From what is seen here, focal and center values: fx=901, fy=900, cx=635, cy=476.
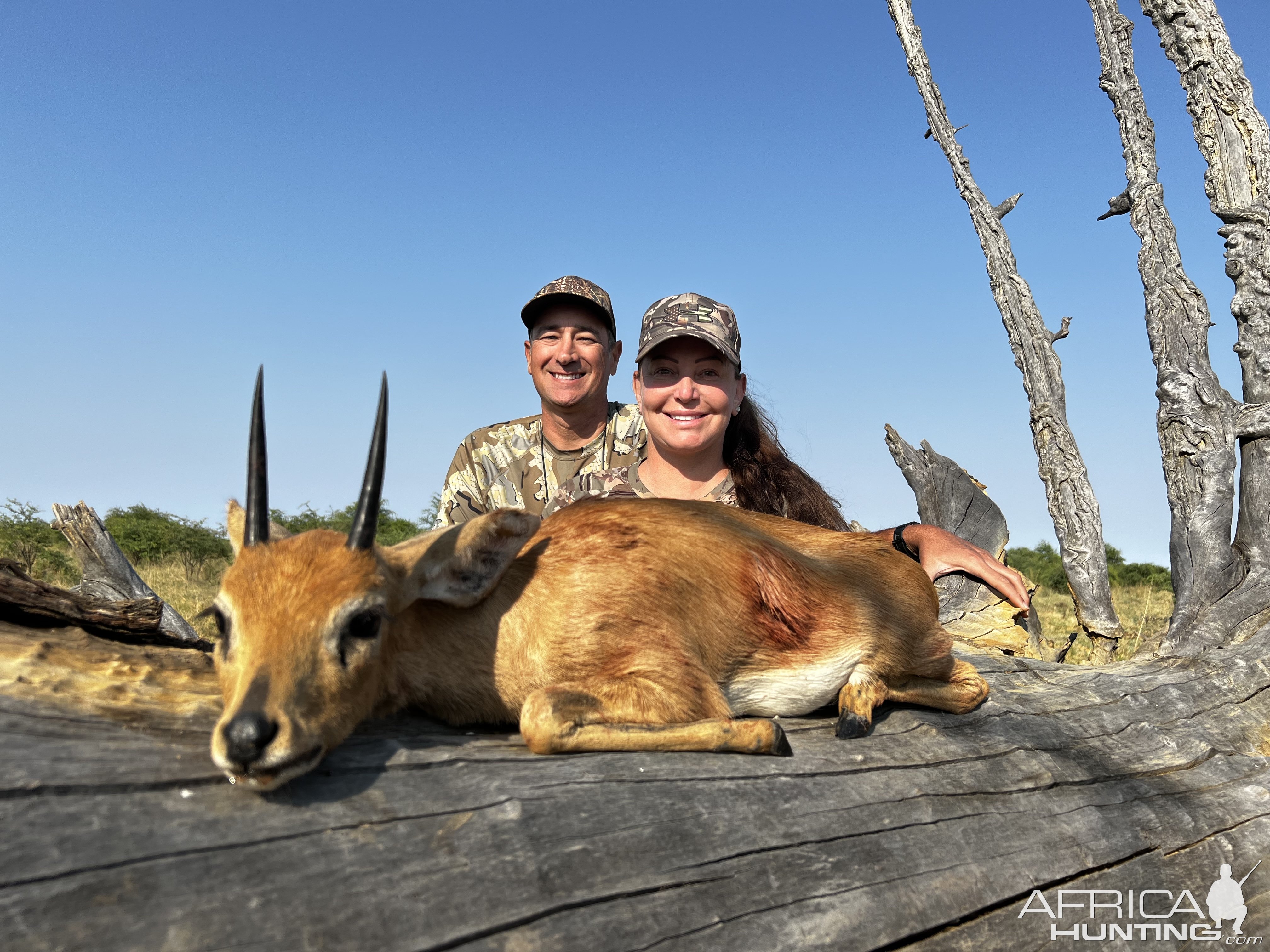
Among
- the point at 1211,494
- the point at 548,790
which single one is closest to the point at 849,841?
the point at 548,790

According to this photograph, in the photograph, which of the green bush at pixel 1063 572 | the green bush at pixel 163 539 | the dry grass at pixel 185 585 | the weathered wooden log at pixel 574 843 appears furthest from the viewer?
the green bush at pixel 1063 572

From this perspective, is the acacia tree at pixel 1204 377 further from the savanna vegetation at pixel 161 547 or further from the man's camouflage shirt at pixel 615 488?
the savanna vegetation at pixel 161 547

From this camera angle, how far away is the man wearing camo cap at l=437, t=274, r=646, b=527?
303 inches

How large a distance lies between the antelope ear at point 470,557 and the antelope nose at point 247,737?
0.93 m

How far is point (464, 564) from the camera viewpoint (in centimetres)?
343

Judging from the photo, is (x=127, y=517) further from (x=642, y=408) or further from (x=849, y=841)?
(x=849, y=841)

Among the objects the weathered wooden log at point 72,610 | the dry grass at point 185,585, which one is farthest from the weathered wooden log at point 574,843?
the dry grass at point 185,585

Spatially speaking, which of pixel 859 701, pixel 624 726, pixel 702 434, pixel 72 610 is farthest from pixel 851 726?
pixel 72 610

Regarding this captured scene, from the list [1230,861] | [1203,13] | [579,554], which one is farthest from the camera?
[1203,13]

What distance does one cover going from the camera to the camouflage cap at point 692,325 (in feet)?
20.0

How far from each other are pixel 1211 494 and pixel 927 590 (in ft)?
16.5

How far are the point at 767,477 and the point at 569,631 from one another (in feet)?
11.8

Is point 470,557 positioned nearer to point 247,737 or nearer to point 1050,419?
point 247,737

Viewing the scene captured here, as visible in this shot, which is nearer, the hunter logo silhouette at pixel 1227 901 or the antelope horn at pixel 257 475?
the antelope horn at pixel 257 475
